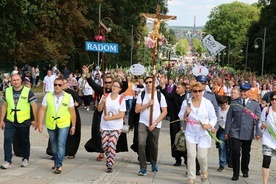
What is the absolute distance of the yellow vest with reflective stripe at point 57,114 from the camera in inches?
395

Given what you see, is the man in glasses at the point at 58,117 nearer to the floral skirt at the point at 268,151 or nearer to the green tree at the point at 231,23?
the floral skirt at the point at 268,151

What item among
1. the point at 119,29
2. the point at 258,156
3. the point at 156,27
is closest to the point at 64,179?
the point at 156,27

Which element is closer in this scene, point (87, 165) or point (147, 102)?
point (147, 102)

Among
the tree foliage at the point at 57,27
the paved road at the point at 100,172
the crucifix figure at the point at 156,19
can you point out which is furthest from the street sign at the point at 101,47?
the tree foliage at the point at 57,27

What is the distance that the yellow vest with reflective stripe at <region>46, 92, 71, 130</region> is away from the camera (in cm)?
1003

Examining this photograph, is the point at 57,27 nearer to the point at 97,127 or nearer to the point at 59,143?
the point at 97,127

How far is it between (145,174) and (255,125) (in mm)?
2112

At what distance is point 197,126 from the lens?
9172 mm

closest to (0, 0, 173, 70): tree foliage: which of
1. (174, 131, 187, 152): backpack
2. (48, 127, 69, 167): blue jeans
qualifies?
(48, 127, 69, 167): blue jeans

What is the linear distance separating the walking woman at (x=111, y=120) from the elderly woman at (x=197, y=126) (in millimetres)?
1499

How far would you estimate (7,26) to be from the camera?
33281 millimetres

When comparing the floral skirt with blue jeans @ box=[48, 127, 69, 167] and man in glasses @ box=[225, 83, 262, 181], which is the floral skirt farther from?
blue jeans @ box=[48, 127, 69, 167]

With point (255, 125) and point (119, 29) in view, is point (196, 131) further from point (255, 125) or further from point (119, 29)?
point (119, 29)

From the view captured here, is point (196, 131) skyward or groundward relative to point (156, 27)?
groundward
